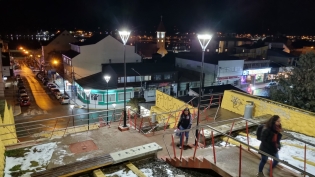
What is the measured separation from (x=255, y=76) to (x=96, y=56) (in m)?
29.3

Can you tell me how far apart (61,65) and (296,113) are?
41.4m

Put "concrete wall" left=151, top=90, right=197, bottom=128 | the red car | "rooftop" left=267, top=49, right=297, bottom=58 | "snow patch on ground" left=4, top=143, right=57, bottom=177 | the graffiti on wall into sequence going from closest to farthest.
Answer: "snow patch on ground" left=4, top=143, right=57, bottom=177 → the graffiti on wall → "concrete wall" left=151, top=90, right=197, bottom=128 → the red car → "rooftop" left=267, top=49, right=297, bottom=58

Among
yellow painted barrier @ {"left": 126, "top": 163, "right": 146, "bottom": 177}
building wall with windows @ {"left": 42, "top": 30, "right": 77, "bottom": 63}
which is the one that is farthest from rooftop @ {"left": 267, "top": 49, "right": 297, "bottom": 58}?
yellow painted barrier @ {"left": 126, "top": 163, "right": 146, "bottom": 177}

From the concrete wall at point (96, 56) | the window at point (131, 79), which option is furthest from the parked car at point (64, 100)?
the window at point (131, 79)

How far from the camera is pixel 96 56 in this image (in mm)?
37625

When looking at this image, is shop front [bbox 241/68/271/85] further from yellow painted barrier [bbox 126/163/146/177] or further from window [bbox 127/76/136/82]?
yellow painted barrier [bbox 126/163/146/177]

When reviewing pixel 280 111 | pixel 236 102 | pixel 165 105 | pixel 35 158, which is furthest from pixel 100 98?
pixel 280 111

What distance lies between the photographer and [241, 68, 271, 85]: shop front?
42844mm

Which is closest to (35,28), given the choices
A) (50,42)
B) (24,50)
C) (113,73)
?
(24,50)

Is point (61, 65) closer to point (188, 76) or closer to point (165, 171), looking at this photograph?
point (188, 76)

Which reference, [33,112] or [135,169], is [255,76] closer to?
[33,112]

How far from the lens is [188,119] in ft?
29.6

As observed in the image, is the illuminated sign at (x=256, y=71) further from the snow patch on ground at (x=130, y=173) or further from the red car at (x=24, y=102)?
the snow patch on ground at (x=130, y=173)

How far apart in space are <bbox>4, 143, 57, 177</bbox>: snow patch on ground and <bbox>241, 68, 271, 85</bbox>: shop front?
127 ft
